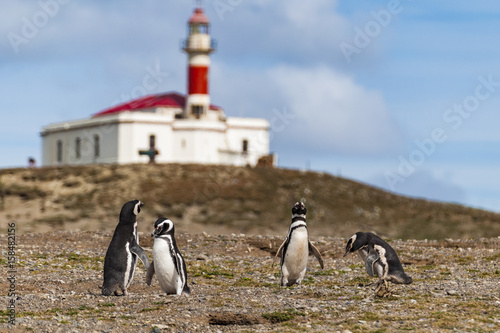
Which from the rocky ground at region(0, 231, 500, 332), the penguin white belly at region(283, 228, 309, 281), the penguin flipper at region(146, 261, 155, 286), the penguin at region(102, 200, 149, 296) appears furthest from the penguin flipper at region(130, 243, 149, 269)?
the penguin white belly at region(283, 228, 309, 281)

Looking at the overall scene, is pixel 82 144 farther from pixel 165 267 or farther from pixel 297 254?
pixel 165 267

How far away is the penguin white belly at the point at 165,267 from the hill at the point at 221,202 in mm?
33575

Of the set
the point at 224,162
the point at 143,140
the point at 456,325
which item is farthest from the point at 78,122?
the point at 456,325

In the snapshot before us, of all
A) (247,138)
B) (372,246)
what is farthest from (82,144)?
(372,246)

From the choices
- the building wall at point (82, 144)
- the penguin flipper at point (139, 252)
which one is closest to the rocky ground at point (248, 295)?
the penguin flipper at point (139, 252)

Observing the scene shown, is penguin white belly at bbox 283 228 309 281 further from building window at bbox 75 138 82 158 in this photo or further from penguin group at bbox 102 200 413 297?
building window at bbox 75 138 82 158

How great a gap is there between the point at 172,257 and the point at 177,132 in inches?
2198

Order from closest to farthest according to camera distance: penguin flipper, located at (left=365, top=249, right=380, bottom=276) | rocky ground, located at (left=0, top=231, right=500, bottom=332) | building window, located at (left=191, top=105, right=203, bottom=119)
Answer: rocky ground, located at (left=0, top=231, right=500, bottom=332) < penguin flipper, located at (left=365, top=249, right=380, bottom=276) < building window, located at (left=191, top=105, right=203, bottom=119)

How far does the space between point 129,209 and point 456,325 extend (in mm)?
6973

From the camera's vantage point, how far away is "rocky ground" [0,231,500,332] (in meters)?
14.0

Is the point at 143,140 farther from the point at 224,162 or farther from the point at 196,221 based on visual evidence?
the point at 196,221

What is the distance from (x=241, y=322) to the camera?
14375 mm

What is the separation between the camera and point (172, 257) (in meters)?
16.8

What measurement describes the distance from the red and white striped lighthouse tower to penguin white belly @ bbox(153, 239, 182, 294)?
56.5 metres
